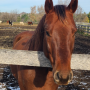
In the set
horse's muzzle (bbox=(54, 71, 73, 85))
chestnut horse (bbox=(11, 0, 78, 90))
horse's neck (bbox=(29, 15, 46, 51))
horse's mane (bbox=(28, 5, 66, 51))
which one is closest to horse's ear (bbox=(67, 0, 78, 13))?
chestnut horse (bbox=(11, 0, 78, 90))

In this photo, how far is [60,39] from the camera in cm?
159

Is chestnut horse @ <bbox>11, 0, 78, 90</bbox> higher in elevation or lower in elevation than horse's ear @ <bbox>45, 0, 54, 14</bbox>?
lower

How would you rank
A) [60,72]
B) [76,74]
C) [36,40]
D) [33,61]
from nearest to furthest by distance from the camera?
1. [60,72]
2. [33,61]
3. [36,40]
4. [76,74]

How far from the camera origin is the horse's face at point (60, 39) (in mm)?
1506

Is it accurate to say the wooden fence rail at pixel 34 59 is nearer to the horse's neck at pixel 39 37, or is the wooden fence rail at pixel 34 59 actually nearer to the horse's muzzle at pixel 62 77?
the horse's neck at pixel 39 37

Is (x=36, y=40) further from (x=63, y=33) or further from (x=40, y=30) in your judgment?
(x=63, y=33)

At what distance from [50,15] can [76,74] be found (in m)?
4.03

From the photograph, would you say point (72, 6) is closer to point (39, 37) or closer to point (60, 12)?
point (60, 12)

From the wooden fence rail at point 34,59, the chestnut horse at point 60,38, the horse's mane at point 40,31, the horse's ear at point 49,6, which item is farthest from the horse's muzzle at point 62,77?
the horse's ear at point 49,6

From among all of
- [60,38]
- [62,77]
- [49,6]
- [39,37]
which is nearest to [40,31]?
[39,37]

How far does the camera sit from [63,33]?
1604 mm

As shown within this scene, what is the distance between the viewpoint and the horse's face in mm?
1506

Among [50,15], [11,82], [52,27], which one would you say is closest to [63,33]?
[52,27]

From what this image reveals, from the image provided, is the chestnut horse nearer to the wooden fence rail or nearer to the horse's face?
the horse's face
